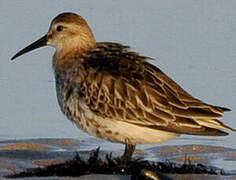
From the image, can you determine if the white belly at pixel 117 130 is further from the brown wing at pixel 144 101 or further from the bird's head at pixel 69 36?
the bird's head at pixel 69 36

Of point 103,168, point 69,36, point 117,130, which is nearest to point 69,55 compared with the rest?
point 69,36

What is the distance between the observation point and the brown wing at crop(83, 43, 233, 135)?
9070mm

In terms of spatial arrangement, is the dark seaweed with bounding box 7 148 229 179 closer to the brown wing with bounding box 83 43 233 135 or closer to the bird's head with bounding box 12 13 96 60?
the brown wing with bounding box 83 43 233 135

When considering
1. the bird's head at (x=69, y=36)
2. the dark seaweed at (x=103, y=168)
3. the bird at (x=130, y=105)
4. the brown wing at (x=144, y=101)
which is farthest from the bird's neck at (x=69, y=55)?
the dark seaweed at (x=103, y=168)

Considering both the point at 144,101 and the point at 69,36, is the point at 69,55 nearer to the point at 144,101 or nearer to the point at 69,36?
the point at 69,36

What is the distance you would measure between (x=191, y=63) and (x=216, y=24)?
5.33 ft

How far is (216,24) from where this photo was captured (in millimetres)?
14219

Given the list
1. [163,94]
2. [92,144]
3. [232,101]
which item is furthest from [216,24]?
[163,94]

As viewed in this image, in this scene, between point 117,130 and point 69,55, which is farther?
point 69,55

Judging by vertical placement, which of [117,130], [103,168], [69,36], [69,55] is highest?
A: [69,36]

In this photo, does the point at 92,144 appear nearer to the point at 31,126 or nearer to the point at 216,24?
the point at 31,126

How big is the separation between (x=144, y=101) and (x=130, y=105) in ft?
0.46

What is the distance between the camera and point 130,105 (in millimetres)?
9195

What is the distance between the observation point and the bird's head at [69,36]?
10016 mm
